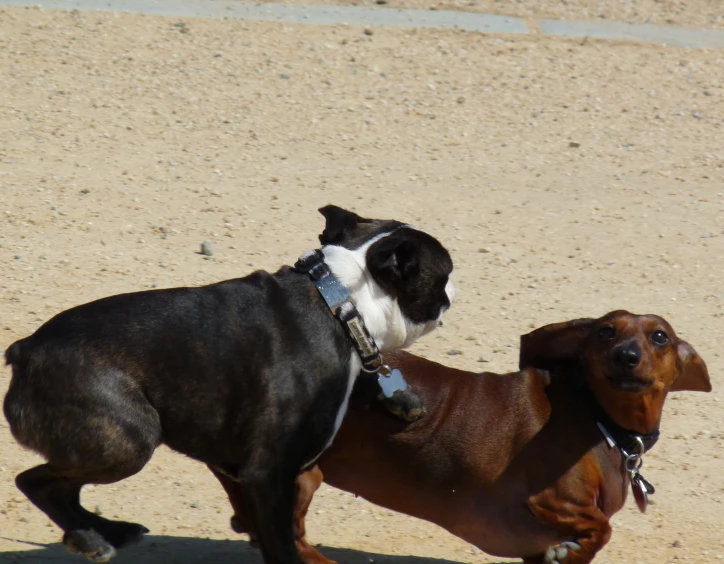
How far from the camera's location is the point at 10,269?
7578 mm

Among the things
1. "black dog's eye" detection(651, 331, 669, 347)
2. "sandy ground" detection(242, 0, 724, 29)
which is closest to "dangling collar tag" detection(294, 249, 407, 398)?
"black dog's eye" detection(651, 331, 669, 347)

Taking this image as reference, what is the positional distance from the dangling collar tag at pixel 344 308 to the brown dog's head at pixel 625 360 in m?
0.90

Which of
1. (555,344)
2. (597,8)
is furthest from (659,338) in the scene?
(597,8)

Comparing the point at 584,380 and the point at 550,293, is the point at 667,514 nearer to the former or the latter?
the point at 584,380

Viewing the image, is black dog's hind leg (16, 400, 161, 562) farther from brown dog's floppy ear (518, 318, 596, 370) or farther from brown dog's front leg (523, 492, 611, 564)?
brown dog's floppy ear (518, 318, 596, 370)

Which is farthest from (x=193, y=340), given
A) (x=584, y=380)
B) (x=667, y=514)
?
(x=667, y=514)

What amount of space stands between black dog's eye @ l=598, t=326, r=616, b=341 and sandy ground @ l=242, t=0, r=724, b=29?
8.05 metres

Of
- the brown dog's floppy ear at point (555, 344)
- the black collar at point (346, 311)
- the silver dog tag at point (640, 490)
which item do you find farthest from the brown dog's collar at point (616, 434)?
the black collar at point (346, 311)

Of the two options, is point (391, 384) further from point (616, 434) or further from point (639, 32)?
point (639, 32)

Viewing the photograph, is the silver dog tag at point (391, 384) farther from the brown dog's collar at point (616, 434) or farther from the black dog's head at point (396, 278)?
the brown dog's collar at point (616, 434)

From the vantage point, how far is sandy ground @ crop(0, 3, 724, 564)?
5.78 meters

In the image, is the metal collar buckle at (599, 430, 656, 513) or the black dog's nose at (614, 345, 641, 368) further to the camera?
the metal collar buckle at (599, 430, 656, 513)

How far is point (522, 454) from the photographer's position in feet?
16.7

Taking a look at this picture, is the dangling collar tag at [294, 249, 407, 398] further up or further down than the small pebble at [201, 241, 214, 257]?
further up
